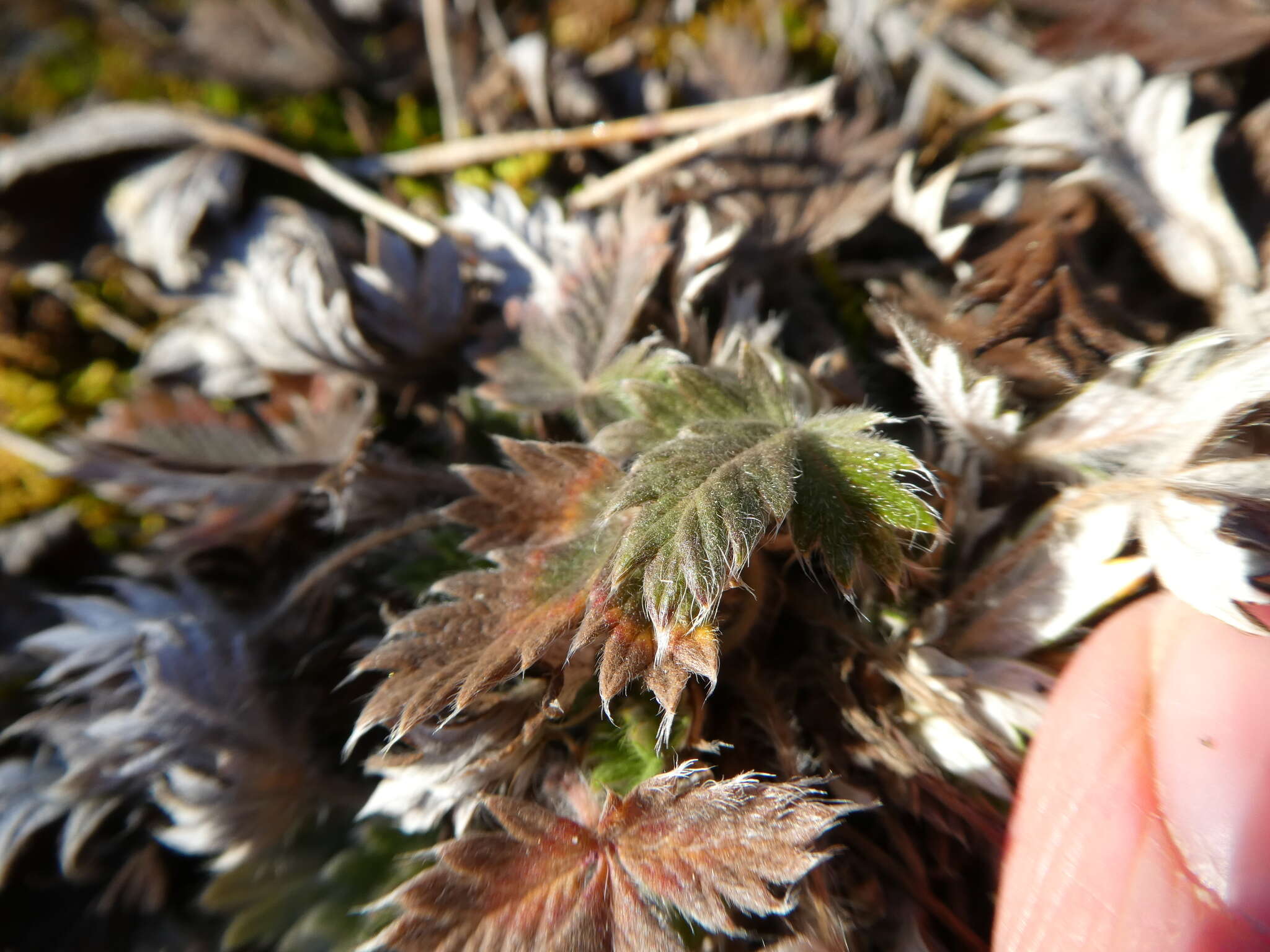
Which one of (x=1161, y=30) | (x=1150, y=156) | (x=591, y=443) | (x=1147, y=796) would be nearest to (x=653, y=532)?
(x=591, y=443)

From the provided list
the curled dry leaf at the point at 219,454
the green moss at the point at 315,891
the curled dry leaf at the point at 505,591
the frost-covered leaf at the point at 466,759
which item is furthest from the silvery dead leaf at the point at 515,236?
the green moss at the point at 315,891

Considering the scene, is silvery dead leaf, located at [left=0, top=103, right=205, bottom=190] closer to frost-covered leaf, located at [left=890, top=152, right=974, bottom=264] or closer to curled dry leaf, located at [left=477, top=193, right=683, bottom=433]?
curled dry leaf, located at [left=477, top=193, right=683, bottom=433]

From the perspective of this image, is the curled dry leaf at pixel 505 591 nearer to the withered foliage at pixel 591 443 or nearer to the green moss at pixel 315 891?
the withered foliage at pixel 591 443

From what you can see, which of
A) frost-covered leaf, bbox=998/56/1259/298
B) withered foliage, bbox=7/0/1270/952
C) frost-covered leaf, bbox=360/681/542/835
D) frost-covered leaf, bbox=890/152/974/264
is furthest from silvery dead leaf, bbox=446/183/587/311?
frost-covered leaf, bbox=998/56/1259/298

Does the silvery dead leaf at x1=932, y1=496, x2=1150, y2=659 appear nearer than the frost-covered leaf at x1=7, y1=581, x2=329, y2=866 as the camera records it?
Yes

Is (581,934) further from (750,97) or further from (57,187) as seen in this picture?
(57,187)
